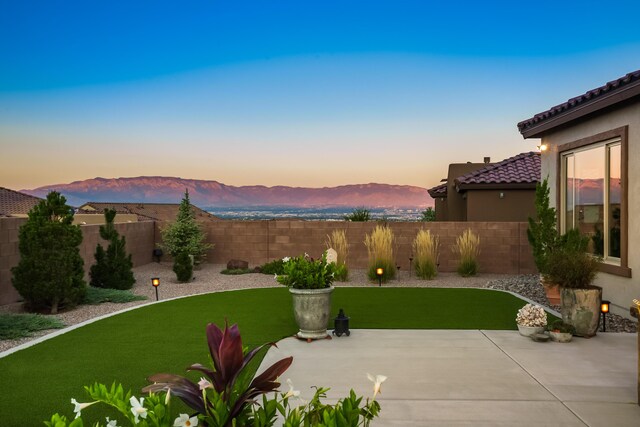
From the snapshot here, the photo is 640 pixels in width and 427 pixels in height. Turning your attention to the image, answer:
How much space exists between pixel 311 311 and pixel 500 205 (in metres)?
13.5

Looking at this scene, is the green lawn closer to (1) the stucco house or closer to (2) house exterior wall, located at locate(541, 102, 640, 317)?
(2) house exterior wall, located at locate(541, 102, 640, 317)

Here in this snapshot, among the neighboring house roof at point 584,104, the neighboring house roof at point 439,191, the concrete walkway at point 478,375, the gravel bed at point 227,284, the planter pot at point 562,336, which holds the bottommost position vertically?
the gravel bed at point 227,284

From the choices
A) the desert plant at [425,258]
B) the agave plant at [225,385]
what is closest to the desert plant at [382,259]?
the desert plant at [425,258]

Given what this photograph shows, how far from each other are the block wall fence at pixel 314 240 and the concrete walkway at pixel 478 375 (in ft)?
25.8

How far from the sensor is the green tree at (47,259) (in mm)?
9312

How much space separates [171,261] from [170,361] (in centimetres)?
1203

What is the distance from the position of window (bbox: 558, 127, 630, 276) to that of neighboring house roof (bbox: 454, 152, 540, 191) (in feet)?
25.6

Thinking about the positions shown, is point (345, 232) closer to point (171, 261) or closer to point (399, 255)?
point (399, 255)

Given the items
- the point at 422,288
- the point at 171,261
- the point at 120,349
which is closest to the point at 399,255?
the point at 422,288

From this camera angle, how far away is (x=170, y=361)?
5984 millimetres

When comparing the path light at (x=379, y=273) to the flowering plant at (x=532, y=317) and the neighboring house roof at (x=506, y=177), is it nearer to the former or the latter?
the flowering plant at (x=532, y=317)

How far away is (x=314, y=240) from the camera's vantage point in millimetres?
16047

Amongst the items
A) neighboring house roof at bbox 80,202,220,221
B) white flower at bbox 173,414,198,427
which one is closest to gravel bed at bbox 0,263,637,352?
white flower at bbox 173,414,198,427

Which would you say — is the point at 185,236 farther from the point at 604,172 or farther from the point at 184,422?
the point at 184,422
